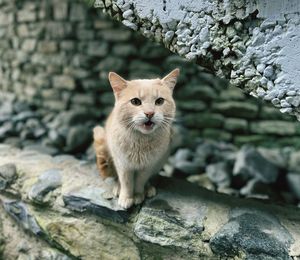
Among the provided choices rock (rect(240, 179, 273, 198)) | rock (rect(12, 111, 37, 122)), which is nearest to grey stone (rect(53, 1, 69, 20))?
rock (rect(12, 111, 37, 122))

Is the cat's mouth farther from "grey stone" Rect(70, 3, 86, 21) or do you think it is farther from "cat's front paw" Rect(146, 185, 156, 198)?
"grey stone" Rect(70, 3, 86, 21)

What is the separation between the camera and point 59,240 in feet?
7.82

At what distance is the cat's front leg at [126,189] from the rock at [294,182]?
1.69 meters

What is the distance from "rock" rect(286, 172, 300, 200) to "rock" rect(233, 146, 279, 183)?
0.35 feet

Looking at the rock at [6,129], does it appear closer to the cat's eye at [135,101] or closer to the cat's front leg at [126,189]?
the cat's front leg at [126,189]

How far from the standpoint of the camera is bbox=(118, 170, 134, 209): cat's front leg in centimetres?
211

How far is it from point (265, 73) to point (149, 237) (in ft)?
3.13

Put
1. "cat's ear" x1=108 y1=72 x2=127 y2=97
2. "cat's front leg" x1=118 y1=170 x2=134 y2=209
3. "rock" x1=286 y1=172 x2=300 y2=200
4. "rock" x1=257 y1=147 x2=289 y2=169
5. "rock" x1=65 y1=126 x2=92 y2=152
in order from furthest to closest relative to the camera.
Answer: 1. "rock" x1=257 y1=147 x2=289 y2=169
2. "rock" x1=65 y1=126 x2=92 y2=152
3. "rock" x1=286 y1=172 x2=300 y2=200
4. "cat's front leg" x1=118 y1=170 x2=134 y2=209
5. "cat's ear" x1=108 y1=72 x2=127 y2=97

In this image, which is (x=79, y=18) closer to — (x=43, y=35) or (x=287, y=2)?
(x=43, y=35)

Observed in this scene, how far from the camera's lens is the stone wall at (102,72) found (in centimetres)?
439

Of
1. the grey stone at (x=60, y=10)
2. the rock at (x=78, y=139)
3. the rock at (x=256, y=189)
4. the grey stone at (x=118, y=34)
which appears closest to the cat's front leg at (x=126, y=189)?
the rock at (x=256, y=189)

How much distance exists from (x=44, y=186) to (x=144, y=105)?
865 mm

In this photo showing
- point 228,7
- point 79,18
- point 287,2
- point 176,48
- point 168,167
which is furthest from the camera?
point 79,18

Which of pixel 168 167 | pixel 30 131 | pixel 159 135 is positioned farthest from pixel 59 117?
pixel 159 135
